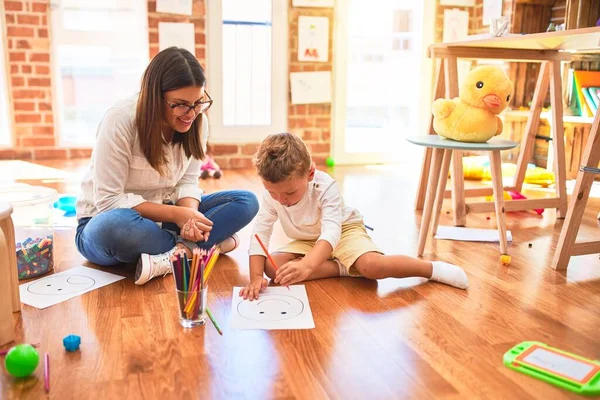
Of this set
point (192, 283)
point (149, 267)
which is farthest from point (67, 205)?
→ point (192, 283)

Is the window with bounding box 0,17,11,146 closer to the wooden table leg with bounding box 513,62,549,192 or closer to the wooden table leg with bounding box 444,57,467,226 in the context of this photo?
the wooden table leg with bounding box 444,57,467,226

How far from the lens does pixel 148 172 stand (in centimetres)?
161

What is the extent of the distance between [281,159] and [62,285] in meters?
0.68

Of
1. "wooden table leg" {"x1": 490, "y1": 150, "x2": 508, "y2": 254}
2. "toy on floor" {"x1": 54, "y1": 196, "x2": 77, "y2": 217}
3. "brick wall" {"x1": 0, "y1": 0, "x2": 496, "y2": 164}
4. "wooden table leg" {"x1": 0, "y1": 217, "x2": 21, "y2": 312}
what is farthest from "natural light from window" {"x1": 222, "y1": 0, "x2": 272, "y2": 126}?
"wooden table leg" {"x1": 0, "y1": 217, "x2": 21, "y2": 312}

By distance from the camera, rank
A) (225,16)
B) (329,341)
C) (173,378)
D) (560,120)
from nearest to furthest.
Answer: (173,378) → (329,341) → (560,120) → (225,16)

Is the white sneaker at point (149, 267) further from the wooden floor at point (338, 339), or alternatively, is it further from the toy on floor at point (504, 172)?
the toy on floor at point (504, 172)

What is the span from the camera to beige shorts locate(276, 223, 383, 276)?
5.09 ft

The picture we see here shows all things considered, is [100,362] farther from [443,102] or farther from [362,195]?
[362,195]

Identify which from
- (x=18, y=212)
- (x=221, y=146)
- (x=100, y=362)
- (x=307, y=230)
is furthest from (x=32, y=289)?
(x=221, y=146)

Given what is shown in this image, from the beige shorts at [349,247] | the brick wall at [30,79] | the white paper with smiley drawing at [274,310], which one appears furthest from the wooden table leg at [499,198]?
the brick wall at [30,79]

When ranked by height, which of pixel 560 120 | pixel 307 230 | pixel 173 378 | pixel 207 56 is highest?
pixel 207 56

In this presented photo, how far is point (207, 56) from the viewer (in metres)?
3.53

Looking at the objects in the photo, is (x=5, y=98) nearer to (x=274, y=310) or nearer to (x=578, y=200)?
(x=274, y=310)

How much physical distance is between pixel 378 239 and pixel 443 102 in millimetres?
520
